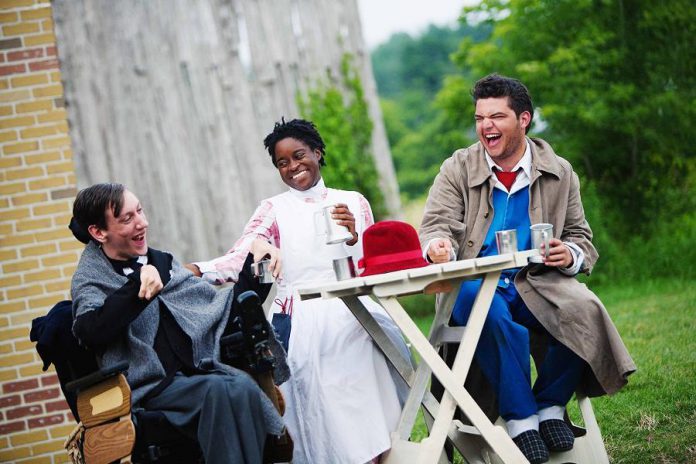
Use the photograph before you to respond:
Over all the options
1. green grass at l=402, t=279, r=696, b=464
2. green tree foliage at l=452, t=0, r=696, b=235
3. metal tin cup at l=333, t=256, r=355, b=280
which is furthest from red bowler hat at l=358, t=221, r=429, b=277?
green tree foliage at l=452, t=0, r=696, b=235

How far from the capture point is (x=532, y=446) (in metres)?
3.58

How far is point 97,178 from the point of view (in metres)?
6.78

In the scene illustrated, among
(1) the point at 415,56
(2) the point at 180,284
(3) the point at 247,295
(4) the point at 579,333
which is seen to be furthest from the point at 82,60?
(1) the point at 415,56

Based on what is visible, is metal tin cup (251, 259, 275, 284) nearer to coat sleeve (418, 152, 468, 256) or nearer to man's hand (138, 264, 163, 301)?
man's hand (138, 264, 163, 301)

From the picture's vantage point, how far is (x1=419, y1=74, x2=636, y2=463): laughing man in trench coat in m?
3.68

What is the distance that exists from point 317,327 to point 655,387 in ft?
6.11

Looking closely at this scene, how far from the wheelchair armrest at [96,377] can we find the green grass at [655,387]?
1.82m

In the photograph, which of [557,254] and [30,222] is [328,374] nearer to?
[557,254]

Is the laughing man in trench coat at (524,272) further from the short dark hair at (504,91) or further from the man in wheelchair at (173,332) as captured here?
the man in wheelchair at (173,332)

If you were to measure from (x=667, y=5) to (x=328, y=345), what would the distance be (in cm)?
537

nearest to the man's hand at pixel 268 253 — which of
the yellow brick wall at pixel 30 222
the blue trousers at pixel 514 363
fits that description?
the blue trousers at pixel 514 363

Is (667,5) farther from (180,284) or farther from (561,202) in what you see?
(180,284)

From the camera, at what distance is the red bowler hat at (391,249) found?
357 cm

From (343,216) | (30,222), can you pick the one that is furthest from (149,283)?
(30,222)
